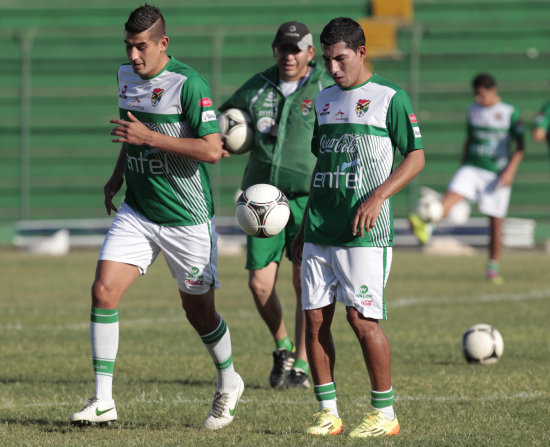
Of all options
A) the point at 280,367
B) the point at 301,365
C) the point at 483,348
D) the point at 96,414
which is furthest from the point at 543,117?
the point at 96,414

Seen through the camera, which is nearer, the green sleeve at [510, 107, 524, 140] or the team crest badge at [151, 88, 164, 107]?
the team crest badge at [151, 88, 164, 107]

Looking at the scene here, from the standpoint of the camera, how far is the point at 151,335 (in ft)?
33.2

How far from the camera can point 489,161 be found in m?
15.2

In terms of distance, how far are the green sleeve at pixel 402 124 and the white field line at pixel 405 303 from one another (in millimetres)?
5619

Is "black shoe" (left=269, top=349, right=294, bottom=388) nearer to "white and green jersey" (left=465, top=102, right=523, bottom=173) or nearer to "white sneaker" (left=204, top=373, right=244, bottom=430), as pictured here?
"white sneaker" (left=204, top=373, right=244, bottom=430)

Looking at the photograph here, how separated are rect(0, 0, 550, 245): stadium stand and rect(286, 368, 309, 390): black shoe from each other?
18.0 metres

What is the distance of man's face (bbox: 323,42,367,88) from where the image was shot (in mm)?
5672

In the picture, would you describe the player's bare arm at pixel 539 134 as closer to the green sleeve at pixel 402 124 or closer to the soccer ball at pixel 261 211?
the soccer ball at pixel 261 211

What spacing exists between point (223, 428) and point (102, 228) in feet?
61.7

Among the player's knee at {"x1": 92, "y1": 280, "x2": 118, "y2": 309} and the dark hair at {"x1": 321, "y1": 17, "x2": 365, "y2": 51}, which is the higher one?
the dark hair at {"x1": 321, "y1": 17, "x2": 365, "y2": 51}

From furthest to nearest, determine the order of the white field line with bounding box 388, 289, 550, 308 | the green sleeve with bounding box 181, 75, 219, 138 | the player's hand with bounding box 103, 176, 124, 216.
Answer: the white field line with bounding box 388, 289, 550, 308 < the player's hand with bounding box 103, 176, 124, 216 < the green sleeve with bounding box 181, 75, 219, 138

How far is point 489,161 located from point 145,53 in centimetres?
992

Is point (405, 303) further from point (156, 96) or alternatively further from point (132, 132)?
point (132, 132)

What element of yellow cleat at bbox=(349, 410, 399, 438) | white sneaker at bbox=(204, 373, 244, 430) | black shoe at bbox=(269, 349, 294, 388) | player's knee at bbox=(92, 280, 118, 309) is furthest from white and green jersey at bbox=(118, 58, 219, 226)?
black shoe at bbox=(269, 349, 294, 388)
